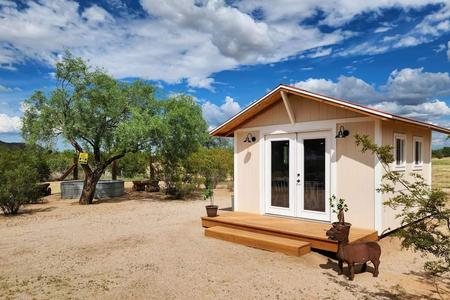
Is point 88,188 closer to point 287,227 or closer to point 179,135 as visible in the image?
point 179,135

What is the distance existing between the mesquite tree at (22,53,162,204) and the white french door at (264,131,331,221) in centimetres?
572

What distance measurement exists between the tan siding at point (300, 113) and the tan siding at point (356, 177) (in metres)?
0.31

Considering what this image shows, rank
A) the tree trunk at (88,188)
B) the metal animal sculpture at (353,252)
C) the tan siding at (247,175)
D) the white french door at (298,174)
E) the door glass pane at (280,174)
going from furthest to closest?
the tree trunk at (88,188), the tan siding at (247,175), the door glass pane at (280,174), the white french door at (298,174), the metal animal sculpture at (353,252)

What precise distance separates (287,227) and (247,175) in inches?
93.3

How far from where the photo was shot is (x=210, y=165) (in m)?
17.5

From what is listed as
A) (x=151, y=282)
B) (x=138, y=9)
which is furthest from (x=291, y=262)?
(x=138, y=9)

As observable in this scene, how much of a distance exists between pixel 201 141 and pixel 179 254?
8.92 metres

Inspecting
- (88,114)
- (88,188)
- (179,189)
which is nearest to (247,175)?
(179,189)

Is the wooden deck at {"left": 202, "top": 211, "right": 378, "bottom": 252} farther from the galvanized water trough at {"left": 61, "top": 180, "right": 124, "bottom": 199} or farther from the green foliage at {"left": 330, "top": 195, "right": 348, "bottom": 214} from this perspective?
the galvanized water trough at {"left": 61, "top": 180, "right": 124, "bottom": 199}

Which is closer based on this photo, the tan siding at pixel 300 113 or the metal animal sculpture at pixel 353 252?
the metal animal sculpture at pixel 353 252

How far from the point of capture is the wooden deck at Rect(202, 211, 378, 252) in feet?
21.5

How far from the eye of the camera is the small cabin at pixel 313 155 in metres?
7.25

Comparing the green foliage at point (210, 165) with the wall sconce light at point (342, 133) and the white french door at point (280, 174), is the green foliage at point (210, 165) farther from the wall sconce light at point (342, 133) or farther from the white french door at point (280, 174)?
A: the wall sconce light at point (342, 133)

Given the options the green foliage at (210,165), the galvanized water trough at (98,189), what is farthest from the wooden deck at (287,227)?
the galvanized water trough at (98,189)
